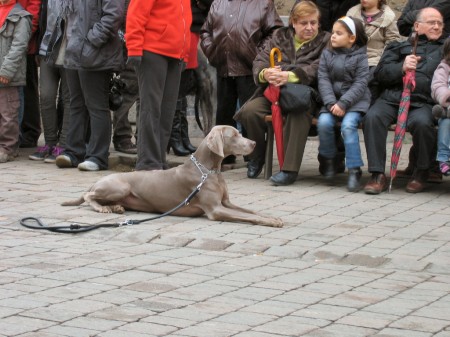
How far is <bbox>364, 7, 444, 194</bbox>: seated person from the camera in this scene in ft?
32.9

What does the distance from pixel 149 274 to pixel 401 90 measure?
424cm

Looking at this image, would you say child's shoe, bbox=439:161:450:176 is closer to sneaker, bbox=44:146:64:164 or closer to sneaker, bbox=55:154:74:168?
sneaker, bbox=55:154:74:168

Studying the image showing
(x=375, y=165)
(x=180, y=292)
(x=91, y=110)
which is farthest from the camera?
(x=91, y=110)

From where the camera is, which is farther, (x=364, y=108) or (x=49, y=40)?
(x=49, y=40)

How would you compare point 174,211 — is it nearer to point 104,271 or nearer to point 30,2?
point 104,271

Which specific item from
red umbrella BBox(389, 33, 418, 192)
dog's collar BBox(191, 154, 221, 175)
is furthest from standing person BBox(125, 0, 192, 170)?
red umbrella BBox(389, 33, 418, 192)

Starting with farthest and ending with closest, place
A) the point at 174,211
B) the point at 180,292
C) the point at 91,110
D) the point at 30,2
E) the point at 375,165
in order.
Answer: the point at 30,2 < the point at 91,110 < the point at 375,165 < the point at 174,211 < the point at 180,292

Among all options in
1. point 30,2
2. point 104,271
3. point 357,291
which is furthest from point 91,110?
point 357,291

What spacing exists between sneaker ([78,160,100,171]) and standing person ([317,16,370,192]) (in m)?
2.23

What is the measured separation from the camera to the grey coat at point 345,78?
10.2 m

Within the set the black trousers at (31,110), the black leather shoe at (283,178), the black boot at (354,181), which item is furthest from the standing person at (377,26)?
the black trousers at (31,110)

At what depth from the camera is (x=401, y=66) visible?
10180mm

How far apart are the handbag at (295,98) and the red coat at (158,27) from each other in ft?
3.24

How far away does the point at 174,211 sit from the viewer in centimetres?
866
